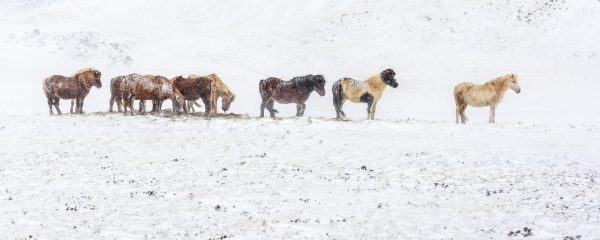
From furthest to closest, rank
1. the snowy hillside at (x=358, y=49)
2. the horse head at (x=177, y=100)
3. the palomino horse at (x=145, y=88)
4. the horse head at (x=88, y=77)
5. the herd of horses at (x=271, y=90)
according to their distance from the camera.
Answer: the snowy hillside at (x=358, y=49), the horse head at (x=88, y=77), the horse head at (x=177, y=100), the herd of horses at (x=271, y=90), the palomino horse at (x=145, y=88)

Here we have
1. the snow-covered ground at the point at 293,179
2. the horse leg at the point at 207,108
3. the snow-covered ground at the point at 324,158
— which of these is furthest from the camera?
the horse leg at the point at 207,108

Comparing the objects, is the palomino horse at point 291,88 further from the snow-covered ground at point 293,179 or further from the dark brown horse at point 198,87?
the snow-covered ground at point 293,179

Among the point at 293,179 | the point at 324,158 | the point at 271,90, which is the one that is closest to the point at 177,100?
the point at 271,90

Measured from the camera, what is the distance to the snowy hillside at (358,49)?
40.8 meters

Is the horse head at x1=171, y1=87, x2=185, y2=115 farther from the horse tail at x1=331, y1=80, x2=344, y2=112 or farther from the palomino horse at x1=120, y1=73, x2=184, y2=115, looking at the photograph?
the horse tail at x1=331, y1=80, x2=344, y2=112

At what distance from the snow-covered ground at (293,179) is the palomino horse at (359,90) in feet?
6.92

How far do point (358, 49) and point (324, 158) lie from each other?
32264mm

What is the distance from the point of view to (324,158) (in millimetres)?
17656

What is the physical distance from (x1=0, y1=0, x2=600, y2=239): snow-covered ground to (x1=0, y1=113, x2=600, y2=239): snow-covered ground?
2.1 inches

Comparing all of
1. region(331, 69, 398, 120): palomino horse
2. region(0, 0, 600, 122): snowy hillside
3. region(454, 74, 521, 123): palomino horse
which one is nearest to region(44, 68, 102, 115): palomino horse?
region(331, 69, 398, 120): palomino horse

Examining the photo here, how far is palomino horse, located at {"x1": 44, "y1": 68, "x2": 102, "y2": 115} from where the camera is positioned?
83.5ft

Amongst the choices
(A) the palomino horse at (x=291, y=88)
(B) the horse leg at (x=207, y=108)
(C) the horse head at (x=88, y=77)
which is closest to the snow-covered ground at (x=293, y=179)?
(B) the horse leg at (x=207, y=108)

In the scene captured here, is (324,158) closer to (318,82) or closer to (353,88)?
(353,88)

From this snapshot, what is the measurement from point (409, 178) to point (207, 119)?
1006 centimetres
